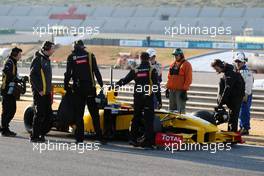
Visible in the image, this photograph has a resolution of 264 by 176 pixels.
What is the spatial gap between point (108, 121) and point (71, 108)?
64cm

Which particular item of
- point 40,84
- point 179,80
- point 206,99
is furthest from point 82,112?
Result: point 206,99

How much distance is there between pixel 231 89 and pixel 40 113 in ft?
10.5

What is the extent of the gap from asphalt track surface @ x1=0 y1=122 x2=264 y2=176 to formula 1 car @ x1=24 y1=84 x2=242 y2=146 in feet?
0.71

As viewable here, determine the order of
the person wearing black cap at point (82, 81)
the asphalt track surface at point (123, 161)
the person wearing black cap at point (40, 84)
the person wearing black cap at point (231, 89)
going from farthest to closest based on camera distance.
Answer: the person wearing black cap at point (231, 89), the person wearing black cap at point (40, 84), the person wearing black cap at point (82, 81), the asphalt track surface at point (123, 161)

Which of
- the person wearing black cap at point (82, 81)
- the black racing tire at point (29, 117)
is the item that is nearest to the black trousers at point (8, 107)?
the black racing tire at point (29, 117)

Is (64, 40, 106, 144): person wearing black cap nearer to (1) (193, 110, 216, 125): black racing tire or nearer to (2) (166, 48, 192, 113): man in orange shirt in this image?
(1) (193, 110, 216, 125): black racing tire

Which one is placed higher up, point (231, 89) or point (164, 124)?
point (231, 89)

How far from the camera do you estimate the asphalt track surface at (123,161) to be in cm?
820

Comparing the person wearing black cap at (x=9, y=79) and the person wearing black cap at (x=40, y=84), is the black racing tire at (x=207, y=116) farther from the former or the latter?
the person wearing black cap at (x=9, y=79)

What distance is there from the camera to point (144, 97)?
10.2 m

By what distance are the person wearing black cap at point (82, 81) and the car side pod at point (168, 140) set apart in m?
0.95

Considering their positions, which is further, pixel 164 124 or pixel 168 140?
pixel 164 124

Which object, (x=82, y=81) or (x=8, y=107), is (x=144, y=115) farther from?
(x=8, y=107)

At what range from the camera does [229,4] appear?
84.5 m
